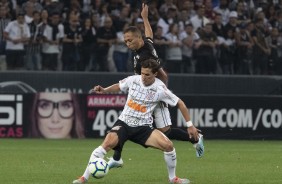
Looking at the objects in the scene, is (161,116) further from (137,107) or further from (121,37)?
(121,37)

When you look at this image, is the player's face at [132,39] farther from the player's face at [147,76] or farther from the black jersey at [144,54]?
the player's face at [147,76]

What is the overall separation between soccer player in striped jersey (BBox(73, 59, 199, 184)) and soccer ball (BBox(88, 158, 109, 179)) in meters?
0.46

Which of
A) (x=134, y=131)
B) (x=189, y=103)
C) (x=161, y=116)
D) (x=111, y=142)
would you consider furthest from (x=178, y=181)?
(x=189, y=103)

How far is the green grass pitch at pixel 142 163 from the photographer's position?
1262 centimetres

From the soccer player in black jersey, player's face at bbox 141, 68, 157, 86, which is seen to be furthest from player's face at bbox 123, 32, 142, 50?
player's face at bbox 141, 68, 157, 86

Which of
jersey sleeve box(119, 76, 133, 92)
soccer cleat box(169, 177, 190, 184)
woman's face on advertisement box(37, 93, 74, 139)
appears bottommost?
woman's face on advertisement box(37, 93, 74, 139)

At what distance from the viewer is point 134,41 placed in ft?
39.9

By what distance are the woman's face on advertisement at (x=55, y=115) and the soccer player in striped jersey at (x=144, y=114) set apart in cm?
984

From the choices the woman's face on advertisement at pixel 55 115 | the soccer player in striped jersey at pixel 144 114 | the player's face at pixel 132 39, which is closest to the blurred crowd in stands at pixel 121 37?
the woman's face on advertisement at pixel 55 115

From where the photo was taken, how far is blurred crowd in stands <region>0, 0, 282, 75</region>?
73.7 ft

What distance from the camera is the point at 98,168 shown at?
1095 centimetres

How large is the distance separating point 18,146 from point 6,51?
3.81m

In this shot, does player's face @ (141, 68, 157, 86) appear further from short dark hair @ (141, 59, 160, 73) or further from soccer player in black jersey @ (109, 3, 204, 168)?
soccer player in black jersey @ (109, 3, 204, 168)

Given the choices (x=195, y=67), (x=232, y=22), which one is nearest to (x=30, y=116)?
(x=195, y=67)
